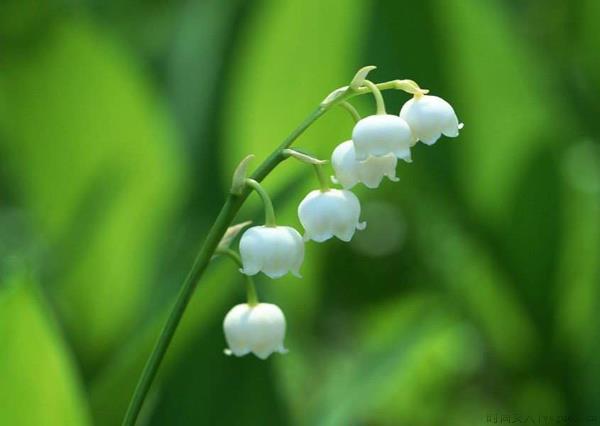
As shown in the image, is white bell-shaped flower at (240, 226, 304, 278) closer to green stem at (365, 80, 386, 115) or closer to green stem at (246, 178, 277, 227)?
green stem at (246, 178, 277, 227)

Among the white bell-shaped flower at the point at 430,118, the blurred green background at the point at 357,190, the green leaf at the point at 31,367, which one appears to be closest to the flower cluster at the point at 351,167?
the white bell-shaped flower at the point at 430,118

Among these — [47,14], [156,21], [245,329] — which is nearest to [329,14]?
[47,14]

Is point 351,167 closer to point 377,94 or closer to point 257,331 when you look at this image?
point 377,94

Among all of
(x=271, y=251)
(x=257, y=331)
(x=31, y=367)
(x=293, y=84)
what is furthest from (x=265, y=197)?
(x=293, y=84)

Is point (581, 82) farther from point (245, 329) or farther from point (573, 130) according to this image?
point (245, 329)

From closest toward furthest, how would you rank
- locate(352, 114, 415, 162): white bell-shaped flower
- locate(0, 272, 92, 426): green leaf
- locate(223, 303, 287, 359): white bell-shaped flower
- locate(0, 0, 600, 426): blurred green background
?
locate(352, 114, 415, 162): white bell-shaped flower
locate(223, 303, 287, 359): white bell-shaped flower
locate(0, 272, 92, 426): green leaf
locate(0, 0, 600, 426): blurred green background

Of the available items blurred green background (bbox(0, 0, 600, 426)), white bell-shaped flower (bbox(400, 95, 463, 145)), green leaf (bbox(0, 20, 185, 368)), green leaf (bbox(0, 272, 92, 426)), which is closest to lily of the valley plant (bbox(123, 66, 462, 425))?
white bell-shaped flower (bbox(400, 95, 463, 145))
